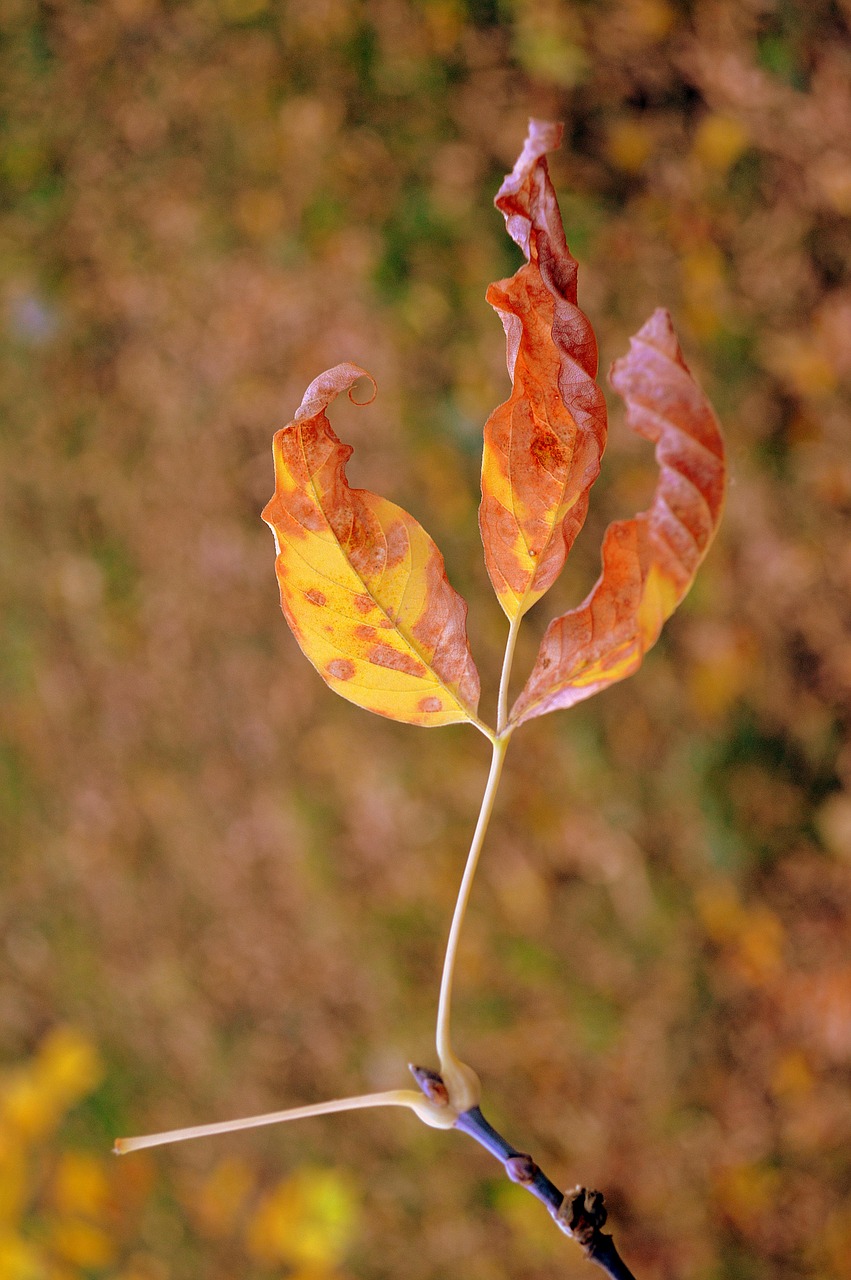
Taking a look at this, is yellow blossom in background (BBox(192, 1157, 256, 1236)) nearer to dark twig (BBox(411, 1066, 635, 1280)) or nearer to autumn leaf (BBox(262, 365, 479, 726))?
dark twig (BBox(411, 1066, 635, 1280))

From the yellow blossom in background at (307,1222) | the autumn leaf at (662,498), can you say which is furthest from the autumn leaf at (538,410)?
the yellow blossom in background at (307,1222)

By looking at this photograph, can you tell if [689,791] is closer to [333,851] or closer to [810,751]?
[810,751]

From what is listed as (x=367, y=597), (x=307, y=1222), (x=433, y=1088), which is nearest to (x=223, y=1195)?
(x=307, y=1222)

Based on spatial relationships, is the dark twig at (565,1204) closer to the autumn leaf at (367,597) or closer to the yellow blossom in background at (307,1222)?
the autumn leaf at (367,597)

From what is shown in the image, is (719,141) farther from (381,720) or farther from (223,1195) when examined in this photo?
(223,1195)

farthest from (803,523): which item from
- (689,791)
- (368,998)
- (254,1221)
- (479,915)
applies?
(254,1221)

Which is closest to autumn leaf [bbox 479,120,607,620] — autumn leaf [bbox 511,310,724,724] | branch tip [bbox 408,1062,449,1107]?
autumn leaf [bbox 511,310,724,724]
